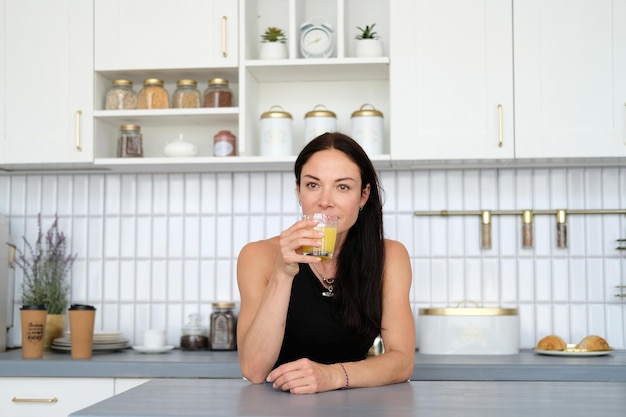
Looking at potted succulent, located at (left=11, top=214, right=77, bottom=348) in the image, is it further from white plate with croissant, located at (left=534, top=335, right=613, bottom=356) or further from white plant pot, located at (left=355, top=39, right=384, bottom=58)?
white plate with croissant, located at (left=534, top=335, right=613, bottom=356)

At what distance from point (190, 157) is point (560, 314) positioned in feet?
5.25

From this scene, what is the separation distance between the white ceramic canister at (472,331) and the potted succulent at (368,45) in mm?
997

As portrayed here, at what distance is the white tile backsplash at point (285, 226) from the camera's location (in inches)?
144

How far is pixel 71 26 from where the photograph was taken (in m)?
3.50

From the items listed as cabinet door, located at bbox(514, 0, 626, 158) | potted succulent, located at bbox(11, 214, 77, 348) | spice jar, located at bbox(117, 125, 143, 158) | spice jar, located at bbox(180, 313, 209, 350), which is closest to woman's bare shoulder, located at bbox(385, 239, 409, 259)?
cabinet door, located at bbox(514, 0, 626, 158)

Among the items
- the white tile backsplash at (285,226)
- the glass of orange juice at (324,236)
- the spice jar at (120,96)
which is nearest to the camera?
the glass of orange juice at (324,236)

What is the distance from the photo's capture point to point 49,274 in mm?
3742

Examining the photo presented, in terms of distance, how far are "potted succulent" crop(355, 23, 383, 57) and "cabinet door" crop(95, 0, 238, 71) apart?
473 mm

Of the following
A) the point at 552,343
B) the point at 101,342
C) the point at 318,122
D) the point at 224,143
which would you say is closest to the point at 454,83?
the point at 318,122

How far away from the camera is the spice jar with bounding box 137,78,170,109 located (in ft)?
11.6

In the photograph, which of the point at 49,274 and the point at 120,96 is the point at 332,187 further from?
the point at 49,274

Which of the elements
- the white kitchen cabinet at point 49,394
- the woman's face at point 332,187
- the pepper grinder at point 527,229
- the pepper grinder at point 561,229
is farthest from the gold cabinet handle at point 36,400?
the pepper grinder at point 561,229

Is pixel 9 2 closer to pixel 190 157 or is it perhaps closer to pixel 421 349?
pixel 190 157

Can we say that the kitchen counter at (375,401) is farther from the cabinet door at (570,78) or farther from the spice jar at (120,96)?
the spice jar at (120,96)
